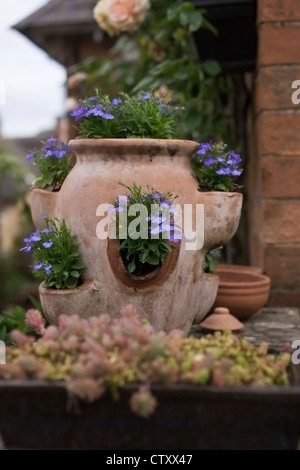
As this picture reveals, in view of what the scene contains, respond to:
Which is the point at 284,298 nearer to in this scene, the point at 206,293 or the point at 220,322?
the point at 220,322

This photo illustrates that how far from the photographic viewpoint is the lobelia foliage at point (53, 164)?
1.88 m

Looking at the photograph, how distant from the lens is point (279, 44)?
2.41 m

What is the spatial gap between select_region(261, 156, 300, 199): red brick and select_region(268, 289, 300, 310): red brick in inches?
13.6

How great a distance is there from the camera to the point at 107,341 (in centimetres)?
129

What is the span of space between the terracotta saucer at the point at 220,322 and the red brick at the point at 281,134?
2.24ft

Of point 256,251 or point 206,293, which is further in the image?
point 256,251

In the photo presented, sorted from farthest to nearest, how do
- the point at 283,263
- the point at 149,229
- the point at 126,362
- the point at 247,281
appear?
the point at 283,263
the point at 247,281
the point at 149,229
the point at 126,362

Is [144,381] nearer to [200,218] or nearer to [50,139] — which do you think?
[200,218]

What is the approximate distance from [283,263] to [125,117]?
990 mm

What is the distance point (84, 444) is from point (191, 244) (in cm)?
60

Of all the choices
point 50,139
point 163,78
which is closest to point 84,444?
point 50,139

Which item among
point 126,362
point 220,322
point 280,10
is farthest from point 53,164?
point 280,10

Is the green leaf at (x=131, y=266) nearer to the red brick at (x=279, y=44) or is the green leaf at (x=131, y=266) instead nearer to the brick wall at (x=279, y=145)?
the brick wall at (x=279, y=145)

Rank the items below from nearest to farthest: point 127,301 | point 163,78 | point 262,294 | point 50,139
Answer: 1. point 127,301
2. point 50,139
3. point 262,294
4. point 163,78
